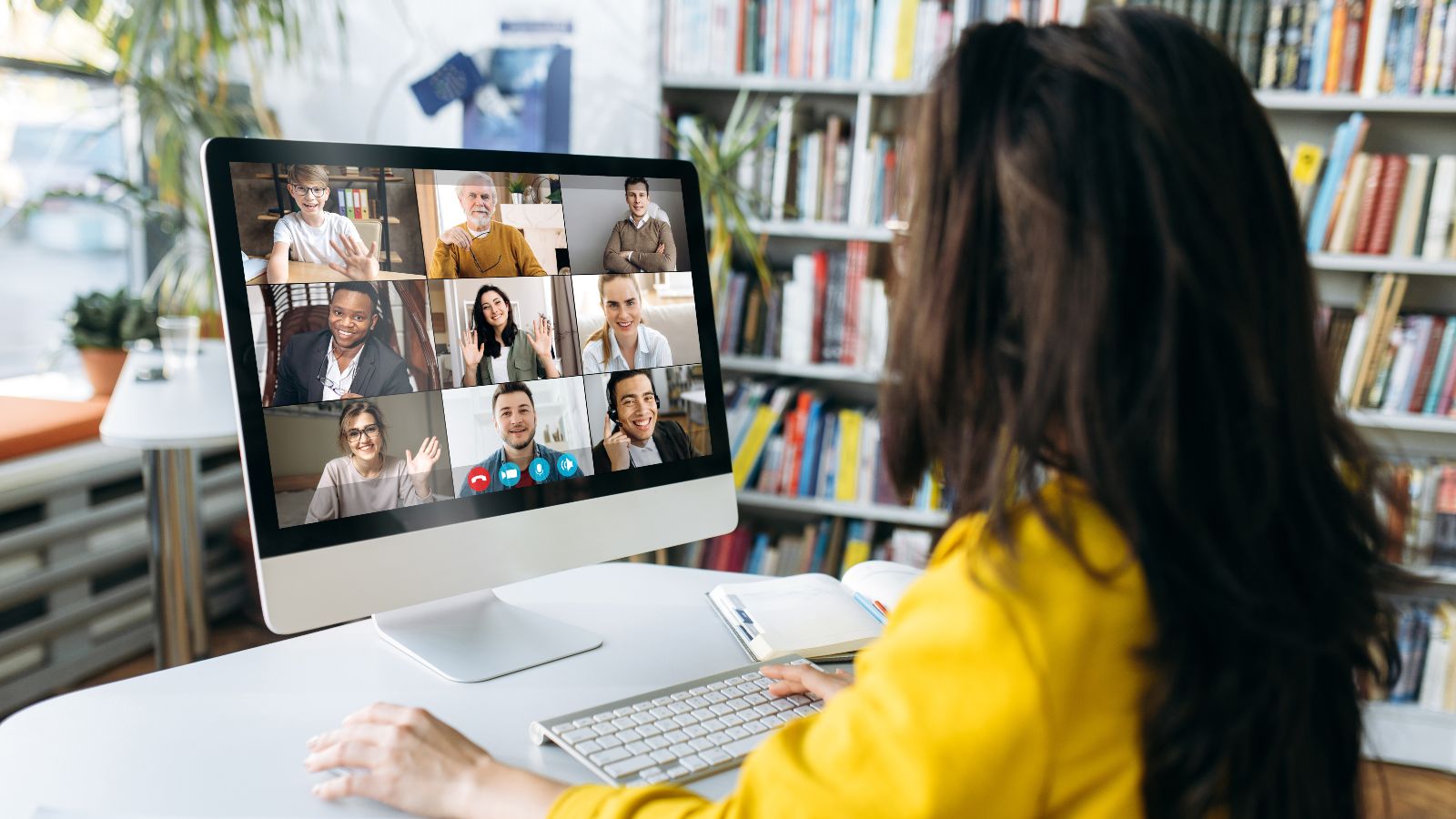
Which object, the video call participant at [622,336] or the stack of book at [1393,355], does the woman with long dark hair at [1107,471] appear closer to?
the video call participant at [622,336]

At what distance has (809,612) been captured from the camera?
111 centimetres

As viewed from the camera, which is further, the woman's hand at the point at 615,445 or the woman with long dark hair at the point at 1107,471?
the woman's hand at the point at 615,445

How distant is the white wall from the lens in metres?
2.77

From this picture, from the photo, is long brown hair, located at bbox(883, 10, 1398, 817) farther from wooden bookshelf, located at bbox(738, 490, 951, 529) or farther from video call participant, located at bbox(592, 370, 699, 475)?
wooden bookshelf, located at bbox(738, 490, 951, 529)

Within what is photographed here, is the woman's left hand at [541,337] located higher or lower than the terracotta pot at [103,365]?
higher

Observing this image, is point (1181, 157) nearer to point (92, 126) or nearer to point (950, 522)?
point (950, 522)

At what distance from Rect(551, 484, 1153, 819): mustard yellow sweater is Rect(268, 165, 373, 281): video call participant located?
1.91 ft

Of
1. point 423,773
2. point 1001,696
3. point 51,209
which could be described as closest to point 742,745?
point 423,773

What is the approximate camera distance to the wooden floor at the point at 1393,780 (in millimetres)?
2246

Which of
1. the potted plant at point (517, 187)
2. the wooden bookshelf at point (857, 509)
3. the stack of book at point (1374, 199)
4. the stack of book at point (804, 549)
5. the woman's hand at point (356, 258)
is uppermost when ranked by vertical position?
the stack of book at point (1374, 199)

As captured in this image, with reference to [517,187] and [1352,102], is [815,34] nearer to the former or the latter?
[1352,102]

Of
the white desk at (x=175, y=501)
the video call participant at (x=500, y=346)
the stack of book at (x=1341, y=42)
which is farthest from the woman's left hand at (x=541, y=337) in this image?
the stack of book at (x=1341, y=42)

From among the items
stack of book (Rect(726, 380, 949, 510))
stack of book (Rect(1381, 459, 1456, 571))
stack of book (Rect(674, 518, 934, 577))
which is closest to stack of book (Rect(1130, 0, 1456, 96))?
stack of book (Rect(1381, 459, 1456, 571))

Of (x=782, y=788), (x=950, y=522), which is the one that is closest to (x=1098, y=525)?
(x=950, y=522)
